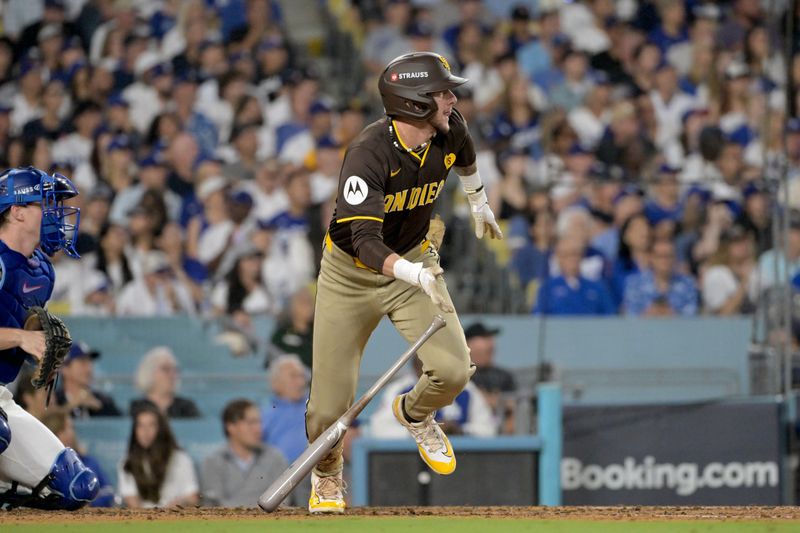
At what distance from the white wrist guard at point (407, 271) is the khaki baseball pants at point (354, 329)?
50cm

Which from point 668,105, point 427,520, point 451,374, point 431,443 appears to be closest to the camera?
point 427,520

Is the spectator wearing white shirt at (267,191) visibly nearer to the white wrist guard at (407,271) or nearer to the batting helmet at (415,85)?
the batting helmet at (415,85)

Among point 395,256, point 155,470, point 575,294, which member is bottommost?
point 155,470

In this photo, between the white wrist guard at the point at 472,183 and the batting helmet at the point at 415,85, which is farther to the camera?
the white wrist guard at the point at 472,183

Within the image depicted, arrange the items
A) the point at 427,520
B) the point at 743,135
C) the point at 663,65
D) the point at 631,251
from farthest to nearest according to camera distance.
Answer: the point at 663,65 → the point at 743,135 → the point at 631,251 → the point at 427,520

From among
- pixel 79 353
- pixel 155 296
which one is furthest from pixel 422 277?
pixel 155 296

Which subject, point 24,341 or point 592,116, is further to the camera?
point 592,116

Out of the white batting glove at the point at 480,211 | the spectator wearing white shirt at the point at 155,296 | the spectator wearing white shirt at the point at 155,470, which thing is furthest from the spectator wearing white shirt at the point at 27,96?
the white batting glove at the point at 480,211

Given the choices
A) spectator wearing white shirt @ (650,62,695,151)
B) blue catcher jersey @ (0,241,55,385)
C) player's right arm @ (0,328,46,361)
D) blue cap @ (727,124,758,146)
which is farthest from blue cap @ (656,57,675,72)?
player's right arm @ (0,328,46,361)

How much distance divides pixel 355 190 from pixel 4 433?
5.95 feet

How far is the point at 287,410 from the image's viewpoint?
844 centimetres

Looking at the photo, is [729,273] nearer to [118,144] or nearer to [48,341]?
[118,144]

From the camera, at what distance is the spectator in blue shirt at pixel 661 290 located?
9875 millimetres

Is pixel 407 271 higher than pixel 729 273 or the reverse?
the reverse
